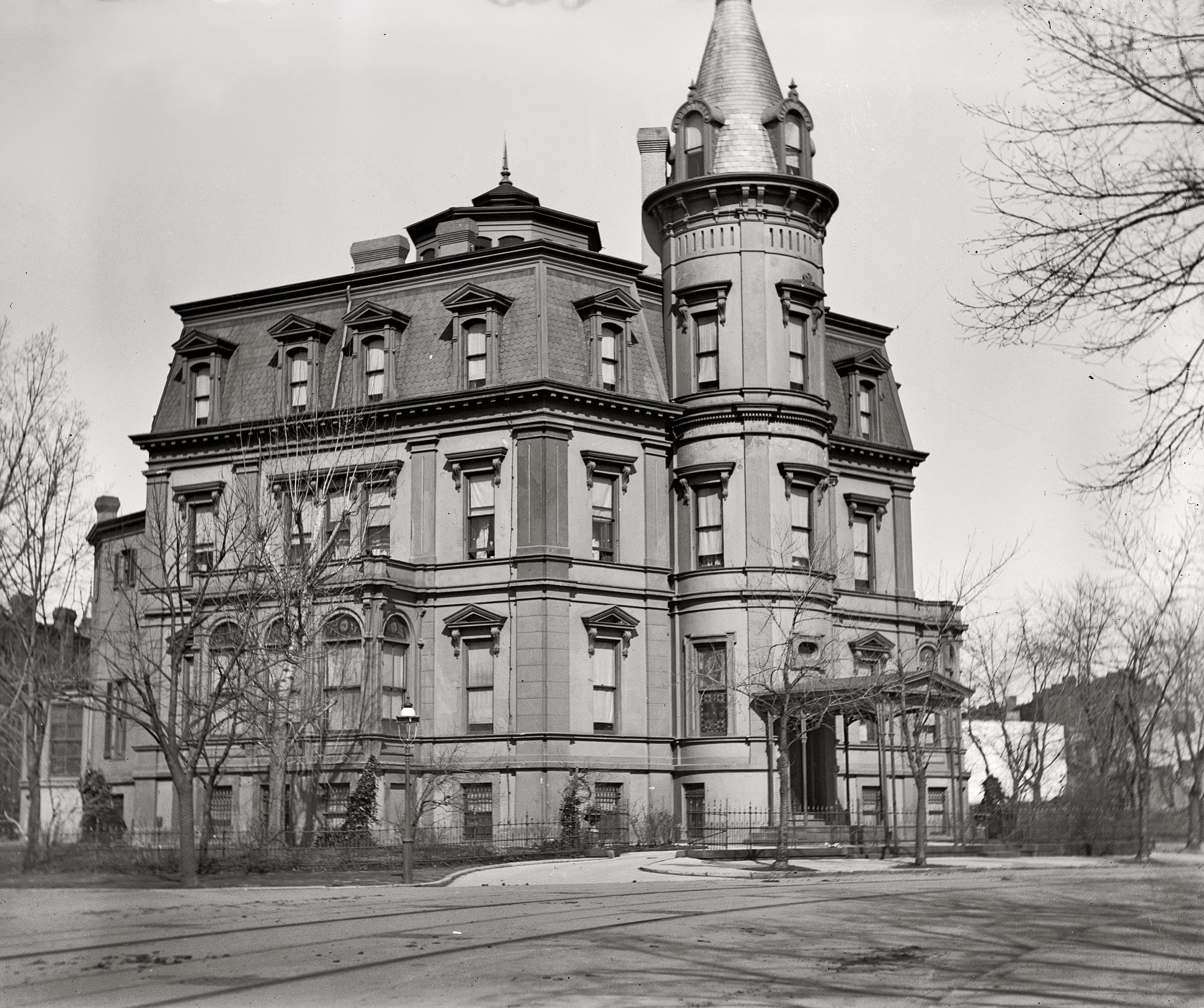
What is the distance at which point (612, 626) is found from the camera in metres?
42.2

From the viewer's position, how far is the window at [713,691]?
1667 inches

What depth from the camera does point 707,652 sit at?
4300cm

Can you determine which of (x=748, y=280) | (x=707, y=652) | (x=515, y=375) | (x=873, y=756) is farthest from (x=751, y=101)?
(x=873, y=756)

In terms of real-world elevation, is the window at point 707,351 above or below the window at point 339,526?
above

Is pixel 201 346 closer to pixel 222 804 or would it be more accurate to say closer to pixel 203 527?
pixel 203 527

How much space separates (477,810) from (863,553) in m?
16.2

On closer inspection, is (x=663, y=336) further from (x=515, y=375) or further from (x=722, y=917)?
(x=722, y=917)

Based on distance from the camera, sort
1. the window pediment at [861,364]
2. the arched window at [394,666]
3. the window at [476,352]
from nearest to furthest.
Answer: the arched window at [394,666]
the window at [476,352]
the window pediment at [861,364]

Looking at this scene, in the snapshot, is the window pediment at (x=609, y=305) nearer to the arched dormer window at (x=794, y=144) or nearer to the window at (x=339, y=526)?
the arched dormer window at (x=794, y=144)

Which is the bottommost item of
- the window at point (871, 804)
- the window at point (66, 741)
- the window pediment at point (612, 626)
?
the window at point (871, 804)

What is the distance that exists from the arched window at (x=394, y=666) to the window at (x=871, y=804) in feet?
48.2

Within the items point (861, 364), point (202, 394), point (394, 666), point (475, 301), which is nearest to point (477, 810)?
point (394, 666)

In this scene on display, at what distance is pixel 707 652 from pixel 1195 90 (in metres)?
31.7

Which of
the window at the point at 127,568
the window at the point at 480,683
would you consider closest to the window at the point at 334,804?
the window at the point at 480,683
